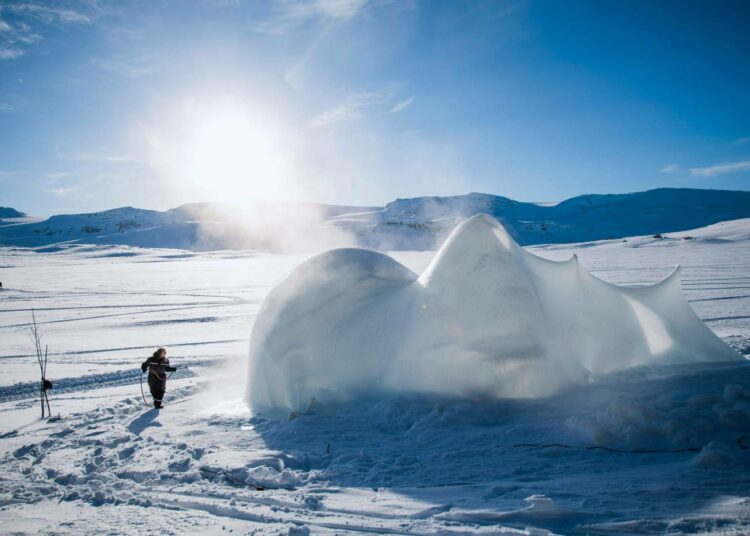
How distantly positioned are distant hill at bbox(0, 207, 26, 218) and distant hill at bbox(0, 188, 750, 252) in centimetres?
5446

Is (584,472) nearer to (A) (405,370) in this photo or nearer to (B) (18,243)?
(A) (405,370)

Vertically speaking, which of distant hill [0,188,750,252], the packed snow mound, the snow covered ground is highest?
distant hill [0,188,750,252]

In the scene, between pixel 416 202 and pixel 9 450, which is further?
pixel 416 202

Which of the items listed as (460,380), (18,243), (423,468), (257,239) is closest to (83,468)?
(423,468)

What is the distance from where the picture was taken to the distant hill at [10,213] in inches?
5335

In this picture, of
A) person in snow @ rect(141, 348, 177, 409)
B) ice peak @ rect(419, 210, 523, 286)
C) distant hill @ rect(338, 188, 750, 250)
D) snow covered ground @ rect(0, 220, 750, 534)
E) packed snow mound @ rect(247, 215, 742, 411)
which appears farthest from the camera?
distant hill @ rect(338, 188, 750, 250)

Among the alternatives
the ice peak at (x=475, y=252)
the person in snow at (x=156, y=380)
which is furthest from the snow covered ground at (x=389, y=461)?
the ice peak at (x=475, y=252)

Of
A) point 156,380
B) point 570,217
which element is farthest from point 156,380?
point 570,217

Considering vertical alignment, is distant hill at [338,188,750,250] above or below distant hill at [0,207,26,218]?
below

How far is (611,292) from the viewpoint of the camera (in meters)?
7.08

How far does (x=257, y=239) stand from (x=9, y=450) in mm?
65686

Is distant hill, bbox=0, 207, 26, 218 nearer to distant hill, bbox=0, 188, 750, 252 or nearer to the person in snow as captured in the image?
distant hill, bbox=0, 188, 750, 252

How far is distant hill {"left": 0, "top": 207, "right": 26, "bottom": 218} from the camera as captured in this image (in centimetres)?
13550

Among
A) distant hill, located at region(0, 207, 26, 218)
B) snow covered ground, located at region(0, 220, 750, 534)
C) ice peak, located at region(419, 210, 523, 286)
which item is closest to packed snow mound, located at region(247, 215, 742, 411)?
ice peak, located at region(419, 210, 523, 286)
